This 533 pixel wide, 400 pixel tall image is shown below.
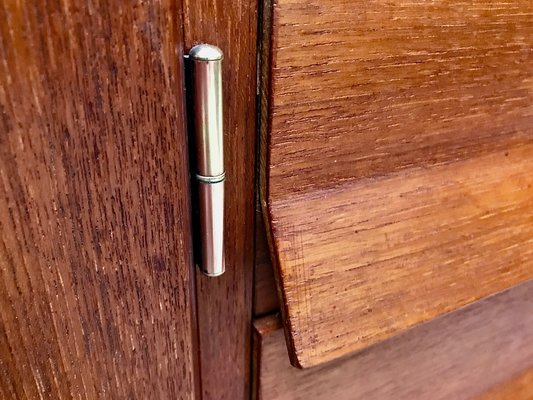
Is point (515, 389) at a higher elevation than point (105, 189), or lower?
lower

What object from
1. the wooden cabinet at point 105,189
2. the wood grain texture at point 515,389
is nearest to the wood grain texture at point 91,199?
the wooden cabinet at point 105,189

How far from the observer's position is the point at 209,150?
0.25 m

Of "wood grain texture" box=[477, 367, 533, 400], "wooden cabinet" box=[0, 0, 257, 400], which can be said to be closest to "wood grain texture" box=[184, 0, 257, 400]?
"wooden cabinet" box=[0, 0, 257, 400]

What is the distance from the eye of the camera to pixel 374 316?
0.33 metres

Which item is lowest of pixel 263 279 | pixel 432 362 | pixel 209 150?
pixel 432 362

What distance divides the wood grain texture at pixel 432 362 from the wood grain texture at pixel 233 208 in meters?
0.02

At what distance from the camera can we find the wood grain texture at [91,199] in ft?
0.66

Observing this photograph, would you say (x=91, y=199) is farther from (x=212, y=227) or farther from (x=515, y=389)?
(x=515, y=389)

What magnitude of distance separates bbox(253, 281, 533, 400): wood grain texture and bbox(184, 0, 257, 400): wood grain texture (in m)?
0.02

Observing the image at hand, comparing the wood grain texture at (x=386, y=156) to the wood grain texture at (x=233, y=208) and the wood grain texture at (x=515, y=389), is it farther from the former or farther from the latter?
the wood grain texture at (x=515, y=389)

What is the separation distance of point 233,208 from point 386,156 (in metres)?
0.10

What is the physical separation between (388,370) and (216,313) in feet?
0.55

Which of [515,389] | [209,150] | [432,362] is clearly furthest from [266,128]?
[515,389]

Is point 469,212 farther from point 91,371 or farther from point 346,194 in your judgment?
point 91,371
